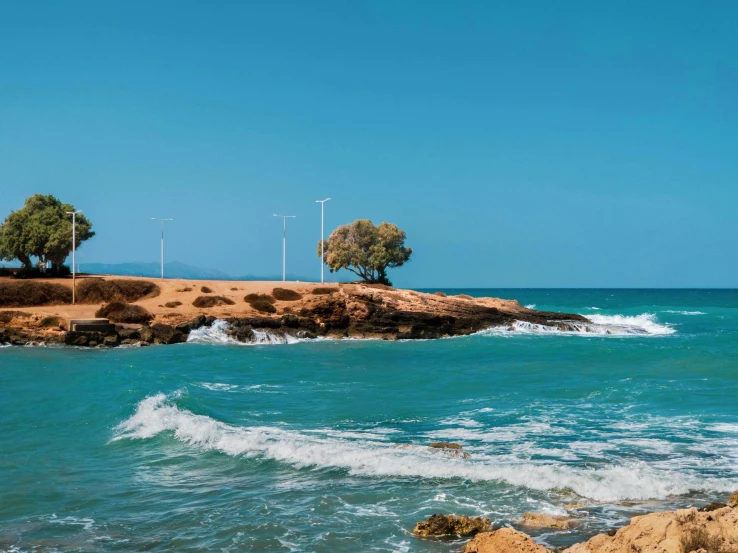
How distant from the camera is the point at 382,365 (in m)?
33.8

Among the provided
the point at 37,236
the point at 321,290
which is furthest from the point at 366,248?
the point at 37,236

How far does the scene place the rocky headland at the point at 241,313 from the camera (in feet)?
148

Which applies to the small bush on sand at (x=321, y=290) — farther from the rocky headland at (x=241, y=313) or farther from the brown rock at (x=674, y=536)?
the brown rock at (x=674, y=536)

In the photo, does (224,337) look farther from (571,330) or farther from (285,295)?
(571,330)

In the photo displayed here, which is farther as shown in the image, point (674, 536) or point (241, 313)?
point (241, 313)

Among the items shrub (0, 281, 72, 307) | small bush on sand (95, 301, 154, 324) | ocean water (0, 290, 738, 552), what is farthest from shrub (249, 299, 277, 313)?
ocean water (0, 290, 738, 552)

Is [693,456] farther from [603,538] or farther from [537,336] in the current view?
[537,336]

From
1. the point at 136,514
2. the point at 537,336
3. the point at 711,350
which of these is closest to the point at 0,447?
the point at 136,514

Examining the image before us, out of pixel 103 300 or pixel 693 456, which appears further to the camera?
pixel 103 300

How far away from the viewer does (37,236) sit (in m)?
67.1

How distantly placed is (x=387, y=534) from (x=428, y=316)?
145 feet

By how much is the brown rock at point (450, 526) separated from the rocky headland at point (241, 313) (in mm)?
36991

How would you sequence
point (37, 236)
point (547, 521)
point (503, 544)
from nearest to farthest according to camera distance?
point (503, 544)
point (547, 521)
point (37, 236)

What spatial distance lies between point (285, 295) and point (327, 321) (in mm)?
7451
